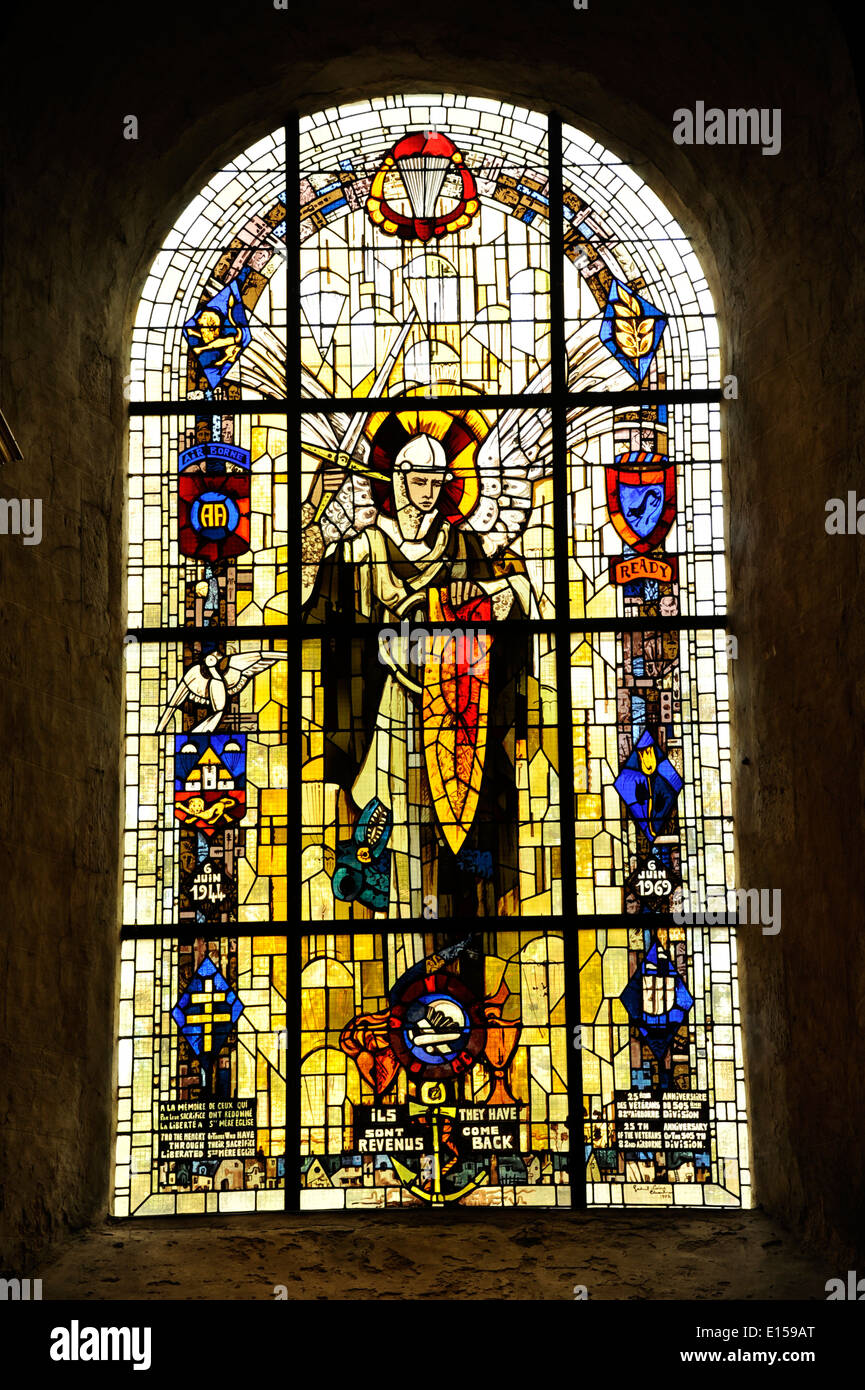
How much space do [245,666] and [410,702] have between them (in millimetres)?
649

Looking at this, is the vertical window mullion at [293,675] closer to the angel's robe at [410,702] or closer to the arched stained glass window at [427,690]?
the arched stained glass window at [427,690]

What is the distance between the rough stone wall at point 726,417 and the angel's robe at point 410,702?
0.83 m

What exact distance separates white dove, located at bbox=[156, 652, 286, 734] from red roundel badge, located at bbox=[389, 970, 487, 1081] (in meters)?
1.27

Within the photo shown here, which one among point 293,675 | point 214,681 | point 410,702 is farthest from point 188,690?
point 410,702

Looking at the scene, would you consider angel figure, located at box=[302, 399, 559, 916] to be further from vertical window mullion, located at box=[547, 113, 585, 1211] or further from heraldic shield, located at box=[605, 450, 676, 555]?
heraldic shield, located at box=[605, 450, 676, 555]

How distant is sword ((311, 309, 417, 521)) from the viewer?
753cm

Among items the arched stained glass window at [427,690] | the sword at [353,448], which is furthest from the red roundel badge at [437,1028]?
the sword at [353,448]

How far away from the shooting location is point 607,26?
7.33 meters

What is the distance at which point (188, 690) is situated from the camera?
732 cm

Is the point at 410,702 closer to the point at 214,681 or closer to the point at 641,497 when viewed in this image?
the point at 214,681

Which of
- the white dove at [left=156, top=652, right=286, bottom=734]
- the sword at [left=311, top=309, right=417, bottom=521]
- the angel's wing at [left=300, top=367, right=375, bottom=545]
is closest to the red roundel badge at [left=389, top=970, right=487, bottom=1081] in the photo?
the white dove at [left=156, top=652, right=286, bottom=734]

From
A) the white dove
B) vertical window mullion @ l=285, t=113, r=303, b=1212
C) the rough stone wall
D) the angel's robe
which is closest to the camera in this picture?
the rough stone wall

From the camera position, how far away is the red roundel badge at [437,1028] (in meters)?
6.93
